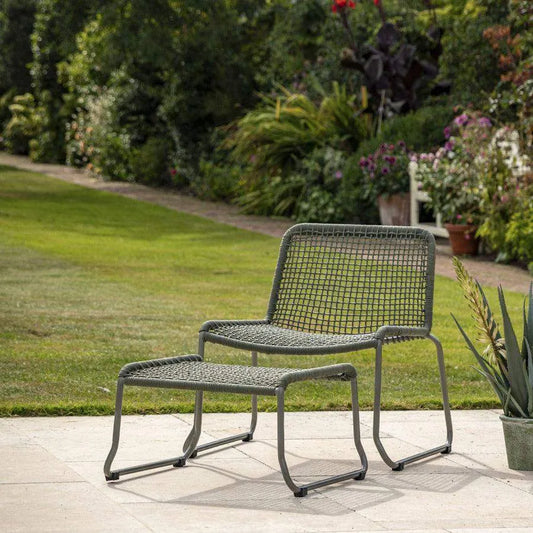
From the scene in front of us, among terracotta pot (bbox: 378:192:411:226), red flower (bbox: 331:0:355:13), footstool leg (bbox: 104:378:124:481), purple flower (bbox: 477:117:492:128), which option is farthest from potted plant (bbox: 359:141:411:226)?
footstool leg (bbox: 104:378:124:481)

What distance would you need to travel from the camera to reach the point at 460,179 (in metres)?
13.3

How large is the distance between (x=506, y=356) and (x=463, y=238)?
885 cm

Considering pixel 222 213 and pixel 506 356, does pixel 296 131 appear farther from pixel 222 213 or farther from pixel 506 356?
pixel 506 356

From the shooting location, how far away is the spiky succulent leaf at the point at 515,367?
4.52m

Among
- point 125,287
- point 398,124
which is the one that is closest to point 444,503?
point 125,287

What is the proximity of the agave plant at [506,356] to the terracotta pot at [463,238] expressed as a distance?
8.52 m

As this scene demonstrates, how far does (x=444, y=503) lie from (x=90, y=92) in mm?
21519

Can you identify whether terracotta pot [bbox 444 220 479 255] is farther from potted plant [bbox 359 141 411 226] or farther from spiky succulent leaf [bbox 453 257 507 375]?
spiky succulent leaf [bbox 453 257 507 375]

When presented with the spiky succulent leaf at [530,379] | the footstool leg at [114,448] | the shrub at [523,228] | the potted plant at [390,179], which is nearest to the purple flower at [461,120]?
the potted plant at [390,179]

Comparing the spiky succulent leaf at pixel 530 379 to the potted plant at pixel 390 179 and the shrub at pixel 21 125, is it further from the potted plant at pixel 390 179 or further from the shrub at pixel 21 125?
the shrub at pixel 21 125

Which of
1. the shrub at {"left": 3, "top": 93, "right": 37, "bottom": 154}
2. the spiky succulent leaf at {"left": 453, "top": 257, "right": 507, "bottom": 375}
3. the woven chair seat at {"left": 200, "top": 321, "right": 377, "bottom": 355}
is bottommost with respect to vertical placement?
the woven chair seat at {"left": 200, "top": 321, "right": 377, "bottom": 355}

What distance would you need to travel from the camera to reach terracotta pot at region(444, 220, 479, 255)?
13.2 m

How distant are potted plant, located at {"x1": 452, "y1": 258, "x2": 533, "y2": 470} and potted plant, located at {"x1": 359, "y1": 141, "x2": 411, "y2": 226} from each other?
10073mm

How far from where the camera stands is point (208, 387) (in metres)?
4.20
